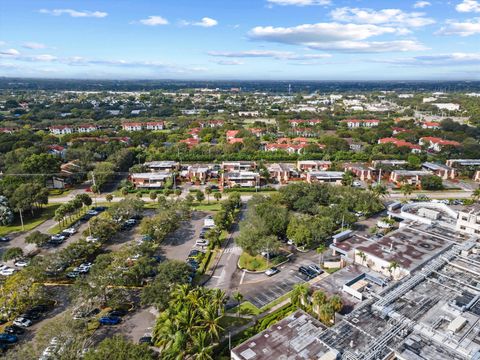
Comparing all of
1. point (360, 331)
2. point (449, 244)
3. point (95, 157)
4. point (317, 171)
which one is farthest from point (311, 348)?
point (95, 157)

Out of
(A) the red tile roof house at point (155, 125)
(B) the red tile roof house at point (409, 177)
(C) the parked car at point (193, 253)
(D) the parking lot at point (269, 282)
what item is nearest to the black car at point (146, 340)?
(D) the parking lot at point (269, 282)

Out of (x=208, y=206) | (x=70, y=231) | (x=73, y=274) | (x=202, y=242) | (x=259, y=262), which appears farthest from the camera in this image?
(x=208, y=206)

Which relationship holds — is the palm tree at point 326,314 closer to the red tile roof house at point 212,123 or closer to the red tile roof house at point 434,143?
the red tile roof house at point 434,143

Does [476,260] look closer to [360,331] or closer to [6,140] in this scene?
[360,331]

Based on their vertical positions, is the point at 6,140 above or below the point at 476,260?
above

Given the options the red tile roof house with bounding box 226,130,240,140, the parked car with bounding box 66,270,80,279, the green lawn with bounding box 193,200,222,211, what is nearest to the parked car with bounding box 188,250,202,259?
the parked car with bounding box 66,270,80,279

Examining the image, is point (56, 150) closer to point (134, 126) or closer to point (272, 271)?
point (134, 126)

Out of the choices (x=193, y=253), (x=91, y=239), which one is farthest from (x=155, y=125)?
(x=193, y=253)
